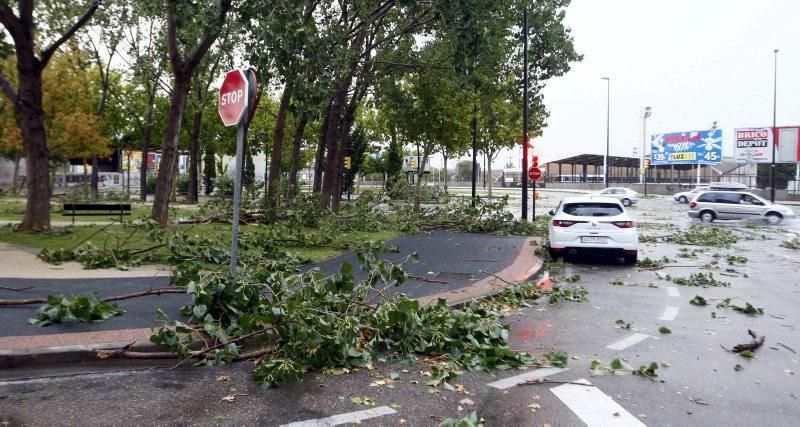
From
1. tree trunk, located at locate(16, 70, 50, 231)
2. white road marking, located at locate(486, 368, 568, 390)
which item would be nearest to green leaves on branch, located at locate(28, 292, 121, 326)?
white road marking, located at locate(486, 368, 568, 390)

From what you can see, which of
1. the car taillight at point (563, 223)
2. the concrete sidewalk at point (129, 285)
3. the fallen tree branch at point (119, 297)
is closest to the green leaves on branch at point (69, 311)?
the concrete sidewalk at point (129, 285)

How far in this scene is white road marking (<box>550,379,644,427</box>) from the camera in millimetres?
4309

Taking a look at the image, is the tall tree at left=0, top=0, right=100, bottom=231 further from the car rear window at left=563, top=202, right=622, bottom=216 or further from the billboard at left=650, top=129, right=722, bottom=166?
the billboard at left=650, top=129, right=722, bottom=166

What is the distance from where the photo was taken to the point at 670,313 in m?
8.17

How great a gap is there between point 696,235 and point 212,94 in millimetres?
23957

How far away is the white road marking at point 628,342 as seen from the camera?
250 inches

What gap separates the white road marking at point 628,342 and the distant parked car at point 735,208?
79.8ft

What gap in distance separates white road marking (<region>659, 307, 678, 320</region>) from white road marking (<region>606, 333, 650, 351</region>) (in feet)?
3.93

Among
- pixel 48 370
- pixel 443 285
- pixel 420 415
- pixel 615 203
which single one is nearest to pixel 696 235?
pixel 615 203

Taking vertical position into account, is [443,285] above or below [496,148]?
below

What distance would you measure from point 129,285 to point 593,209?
30.4 feet

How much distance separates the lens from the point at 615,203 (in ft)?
42.8

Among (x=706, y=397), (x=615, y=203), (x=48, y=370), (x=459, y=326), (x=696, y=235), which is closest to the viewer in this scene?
(x=706, y=397)

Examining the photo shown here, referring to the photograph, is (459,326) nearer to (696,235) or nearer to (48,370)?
(48,370)
